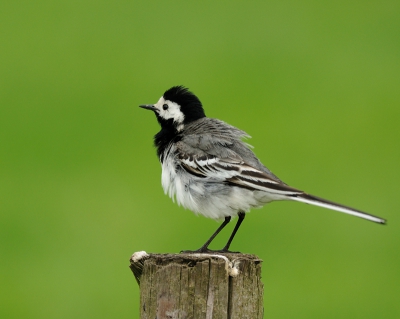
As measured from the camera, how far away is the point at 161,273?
6.15 meters

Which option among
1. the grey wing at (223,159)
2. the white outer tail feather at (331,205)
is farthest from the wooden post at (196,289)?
the grey wing at (223,159)

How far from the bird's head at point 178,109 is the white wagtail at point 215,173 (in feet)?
0.35

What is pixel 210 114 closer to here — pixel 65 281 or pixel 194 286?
pixel 65 281

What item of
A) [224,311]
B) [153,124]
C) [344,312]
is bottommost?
[224,311]

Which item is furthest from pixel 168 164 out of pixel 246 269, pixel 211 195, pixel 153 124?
pixel 153 124

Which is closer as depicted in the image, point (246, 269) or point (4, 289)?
point (246, 269)

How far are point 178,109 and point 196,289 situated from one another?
162 inches

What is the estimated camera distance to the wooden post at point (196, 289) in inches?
238

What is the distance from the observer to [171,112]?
9.97m

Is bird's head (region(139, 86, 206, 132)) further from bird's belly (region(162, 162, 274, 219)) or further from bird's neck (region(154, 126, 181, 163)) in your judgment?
bird's belly (region(162, 162, 274, 219))

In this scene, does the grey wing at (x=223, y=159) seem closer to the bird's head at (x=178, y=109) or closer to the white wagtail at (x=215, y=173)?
the white wagtail at (x=215, y=173)

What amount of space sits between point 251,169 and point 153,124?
11.4m

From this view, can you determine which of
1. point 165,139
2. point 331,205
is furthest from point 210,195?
point 331,205

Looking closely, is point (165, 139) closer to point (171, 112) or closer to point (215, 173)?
point (171, 112)
